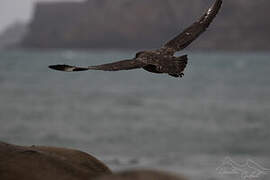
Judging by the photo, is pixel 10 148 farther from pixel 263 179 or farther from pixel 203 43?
pixel 203 43

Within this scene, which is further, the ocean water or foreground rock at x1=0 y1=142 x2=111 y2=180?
the ocean water

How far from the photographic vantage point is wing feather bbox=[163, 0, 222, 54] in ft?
20.8

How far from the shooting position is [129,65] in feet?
17.3

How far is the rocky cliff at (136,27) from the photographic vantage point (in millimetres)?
131500

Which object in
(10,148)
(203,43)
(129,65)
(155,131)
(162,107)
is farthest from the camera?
(203,43)

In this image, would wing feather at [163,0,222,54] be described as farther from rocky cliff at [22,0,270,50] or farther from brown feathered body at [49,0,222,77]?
rocky cliff at [22,0,270,50]

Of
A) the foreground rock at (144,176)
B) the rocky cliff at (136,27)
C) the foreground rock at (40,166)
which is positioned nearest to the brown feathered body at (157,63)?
the foreground rock at (40,166)

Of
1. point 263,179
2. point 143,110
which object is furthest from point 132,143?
point 143,110

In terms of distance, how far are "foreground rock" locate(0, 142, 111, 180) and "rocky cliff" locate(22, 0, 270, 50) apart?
4420 inches

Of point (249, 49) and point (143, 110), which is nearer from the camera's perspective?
point (143, 110)

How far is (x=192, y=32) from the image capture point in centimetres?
663

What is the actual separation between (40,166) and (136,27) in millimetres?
150621

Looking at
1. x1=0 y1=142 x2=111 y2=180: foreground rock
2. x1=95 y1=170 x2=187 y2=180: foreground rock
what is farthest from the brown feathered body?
x1=95 y1=170 x2=187 y2=180: foreground rock

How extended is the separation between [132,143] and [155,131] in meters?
2.30
